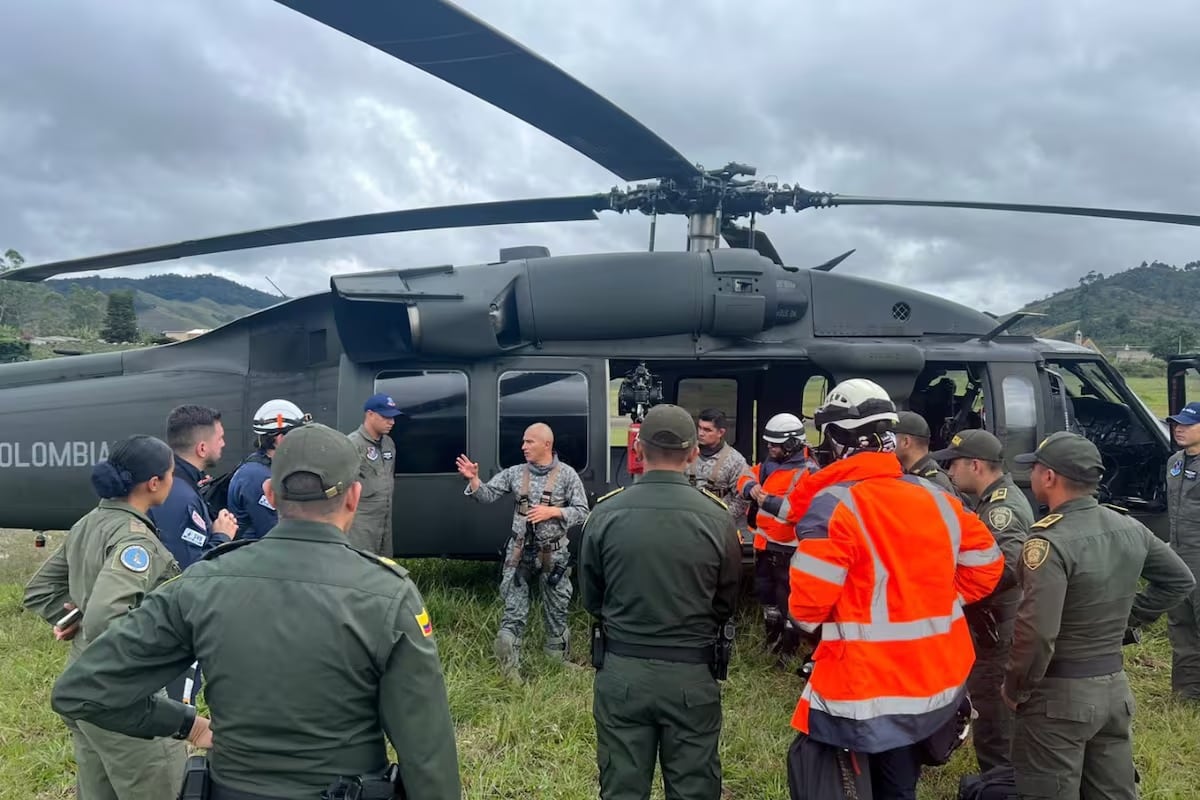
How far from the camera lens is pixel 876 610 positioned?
2.32m

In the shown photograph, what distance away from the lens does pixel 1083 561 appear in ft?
8.94

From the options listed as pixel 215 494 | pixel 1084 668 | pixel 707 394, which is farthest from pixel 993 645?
pixel 215 494

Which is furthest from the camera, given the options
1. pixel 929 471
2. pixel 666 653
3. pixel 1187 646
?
pixel 1187 646

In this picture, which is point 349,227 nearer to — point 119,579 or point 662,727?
point 119,579

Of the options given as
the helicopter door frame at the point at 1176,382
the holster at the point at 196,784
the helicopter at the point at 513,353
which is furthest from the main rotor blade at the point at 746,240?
the holster at the point at 196,784

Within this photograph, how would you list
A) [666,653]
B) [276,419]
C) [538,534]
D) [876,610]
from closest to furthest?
[876,610]
[666,653]
[276,419]
[538,534]

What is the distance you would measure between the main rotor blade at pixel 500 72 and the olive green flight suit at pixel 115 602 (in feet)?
7.11

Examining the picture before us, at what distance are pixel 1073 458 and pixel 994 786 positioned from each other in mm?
1382

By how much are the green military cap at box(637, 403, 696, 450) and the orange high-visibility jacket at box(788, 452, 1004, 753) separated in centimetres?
53

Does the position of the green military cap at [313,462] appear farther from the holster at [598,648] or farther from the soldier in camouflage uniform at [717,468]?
the soldier in camouflage uniform at [717,468]

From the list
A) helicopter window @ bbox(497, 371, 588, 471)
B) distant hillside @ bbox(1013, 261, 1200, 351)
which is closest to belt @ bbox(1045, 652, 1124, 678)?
helicopter window @ bbox(497, 371, 588, 471)

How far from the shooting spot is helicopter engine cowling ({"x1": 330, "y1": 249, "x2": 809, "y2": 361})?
528 cm

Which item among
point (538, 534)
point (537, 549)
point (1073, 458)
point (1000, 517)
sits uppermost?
point (1073, 458)

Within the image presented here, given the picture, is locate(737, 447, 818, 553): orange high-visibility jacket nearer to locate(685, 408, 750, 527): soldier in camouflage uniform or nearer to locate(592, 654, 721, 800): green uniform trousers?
locate(685, 408, 750, 527): soldier in camouflage uniform
